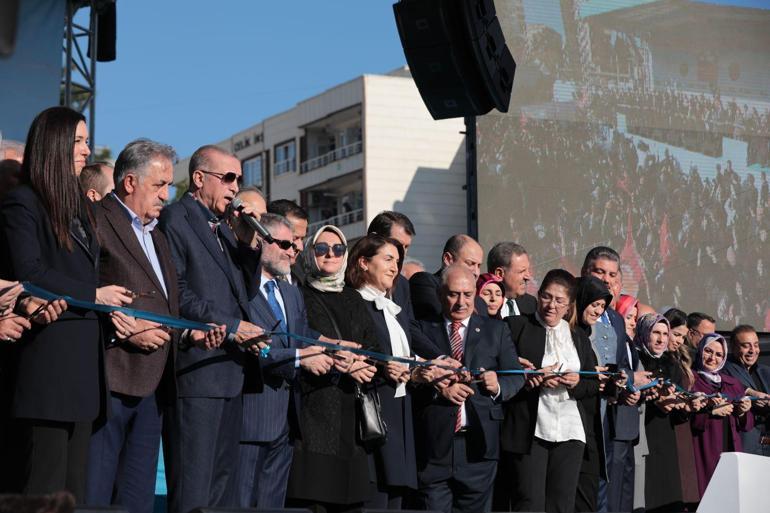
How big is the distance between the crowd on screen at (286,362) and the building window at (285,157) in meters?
35.2

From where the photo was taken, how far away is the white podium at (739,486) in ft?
14.2

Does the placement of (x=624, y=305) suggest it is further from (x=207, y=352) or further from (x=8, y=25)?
(x=8, y=25)

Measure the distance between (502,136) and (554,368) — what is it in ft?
18.9

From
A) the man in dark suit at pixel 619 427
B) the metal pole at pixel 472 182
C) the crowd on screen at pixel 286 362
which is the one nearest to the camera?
the crowd on screen at pixel 286 362

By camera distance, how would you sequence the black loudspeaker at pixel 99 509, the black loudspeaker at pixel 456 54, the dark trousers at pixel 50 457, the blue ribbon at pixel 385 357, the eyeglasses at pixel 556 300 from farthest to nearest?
the black loudspeaker at pixel 456 54, the eyeglasses at pixel 556 300, the blue ribbon at pixel 385 357, the dark trousers at pixel 50 457, the black loudspeaker at pixel 99 509

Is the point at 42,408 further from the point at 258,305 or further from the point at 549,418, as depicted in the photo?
the point at 549,418

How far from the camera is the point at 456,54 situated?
802 centimetres

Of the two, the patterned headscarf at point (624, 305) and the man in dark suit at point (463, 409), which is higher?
the patterned headscarf at point (624, 305)

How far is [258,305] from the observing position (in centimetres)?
514

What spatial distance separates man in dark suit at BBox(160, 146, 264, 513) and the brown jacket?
23 cm

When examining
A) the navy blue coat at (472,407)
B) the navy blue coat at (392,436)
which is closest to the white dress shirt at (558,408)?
the navy blue coat at (472,407)

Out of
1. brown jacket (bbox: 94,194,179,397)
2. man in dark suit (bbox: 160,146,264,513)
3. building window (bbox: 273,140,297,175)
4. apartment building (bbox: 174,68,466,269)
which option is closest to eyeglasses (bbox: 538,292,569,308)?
man in dark suit (bbox: 160,146,264,513)

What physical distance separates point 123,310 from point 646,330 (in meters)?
4.48

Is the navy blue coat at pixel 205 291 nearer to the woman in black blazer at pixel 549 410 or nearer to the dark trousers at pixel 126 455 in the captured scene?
the dark trousers at pixel 126 455
